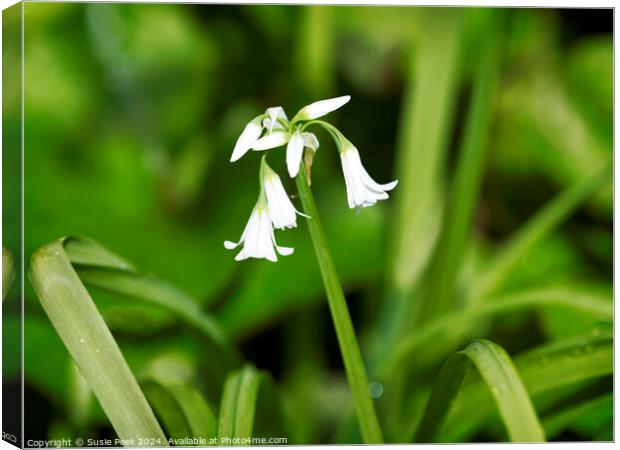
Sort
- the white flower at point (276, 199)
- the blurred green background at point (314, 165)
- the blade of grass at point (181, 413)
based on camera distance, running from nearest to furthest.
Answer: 1. the white flower at point (276, 199)
2. the blade of grass at point (181, 413)
3. the blurred green background at point (314, 165)

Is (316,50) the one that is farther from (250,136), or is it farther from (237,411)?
(237,411)

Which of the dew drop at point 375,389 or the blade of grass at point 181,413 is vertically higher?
the dew drop at point 375,389

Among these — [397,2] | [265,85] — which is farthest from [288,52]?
[397,2]

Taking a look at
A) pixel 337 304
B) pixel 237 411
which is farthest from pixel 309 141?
pixel 237 411

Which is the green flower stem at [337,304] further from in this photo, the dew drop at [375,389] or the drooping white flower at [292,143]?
the dew drop at [375,389]

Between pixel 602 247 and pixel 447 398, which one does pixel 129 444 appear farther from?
pixel 602 247

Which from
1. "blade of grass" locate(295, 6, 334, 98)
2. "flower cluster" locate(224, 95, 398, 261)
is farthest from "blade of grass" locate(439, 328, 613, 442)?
"blade of grass" locate(295, 6, 334, 98)

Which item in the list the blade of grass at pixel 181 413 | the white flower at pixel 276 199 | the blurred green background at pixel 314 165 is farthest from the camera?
the blurred green background at pixel 314 165

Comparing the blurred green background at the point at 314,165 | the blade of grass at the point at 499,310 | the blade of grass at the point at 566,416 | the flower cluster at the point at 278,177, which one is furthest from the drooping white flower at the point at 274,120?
the blade of grass at the point at 566,416
